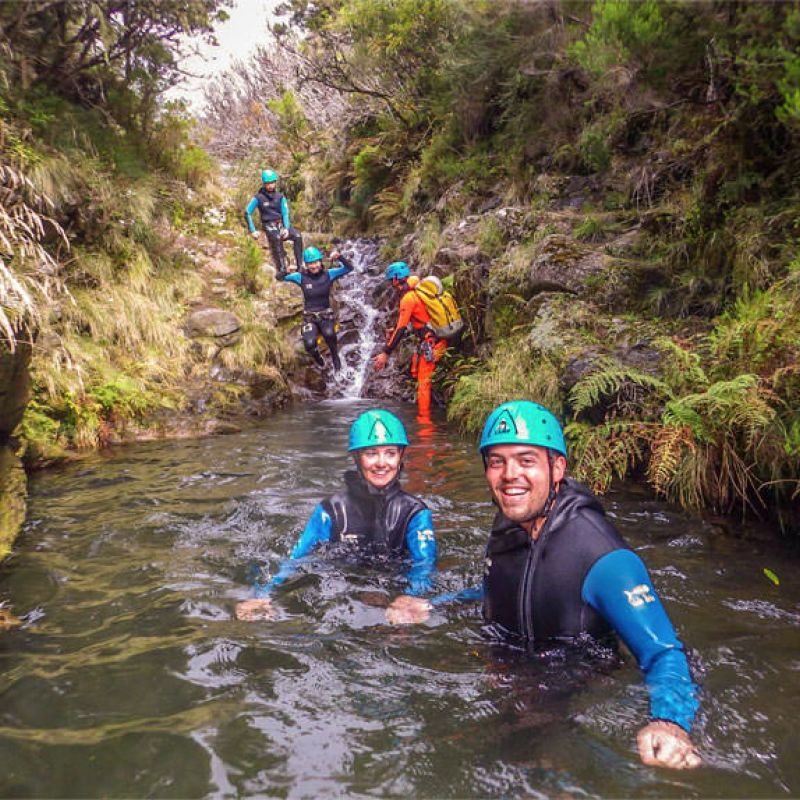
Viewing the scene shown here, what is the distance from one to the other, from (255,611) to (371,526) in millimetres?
941

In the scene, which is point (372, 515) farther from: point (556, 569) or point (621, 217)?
point (621, 217)

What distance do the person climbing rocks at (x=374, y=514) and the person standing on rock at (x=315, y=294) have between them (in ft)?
23.7

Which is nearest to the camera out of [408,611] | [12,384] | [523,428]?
[523,428]

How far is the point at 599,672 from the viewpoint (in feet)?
8.82

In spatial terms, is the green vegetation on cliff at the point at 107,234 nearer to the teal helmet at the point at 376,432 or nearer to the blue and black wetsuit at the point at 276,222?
the blue and black wetsuit at the point at 276,222

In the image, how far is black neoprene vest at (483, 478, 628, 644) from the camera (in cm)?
249

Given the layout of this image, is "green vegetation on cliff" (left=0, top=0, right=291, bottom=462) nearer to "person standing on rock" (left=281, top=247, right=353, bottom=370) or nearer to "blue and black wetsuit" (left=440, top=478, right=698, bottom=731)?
"person standing on rock" (left=281, top=247, right=353, bottom=370)

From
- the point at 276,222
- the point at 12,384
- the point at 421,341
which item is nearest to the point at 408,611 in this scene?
the point at 12,384

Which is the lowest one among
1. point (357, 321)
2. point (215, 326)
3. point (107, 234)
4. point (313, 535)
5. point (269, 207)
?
point (313, 535)

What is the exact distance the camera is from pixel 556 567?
8.36 ft

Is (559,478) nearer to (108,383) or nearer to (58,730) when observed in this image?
(58,730)

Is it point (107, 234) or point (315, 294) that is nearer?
point (107, 234)

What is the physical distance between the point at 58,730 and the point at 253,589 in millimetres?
1510

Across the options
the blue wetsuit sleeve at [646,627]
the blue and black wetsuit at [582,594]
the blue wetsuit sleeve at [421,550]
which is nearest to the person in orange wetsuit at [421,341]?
the blue wetsuit sleeve at [421,550]
